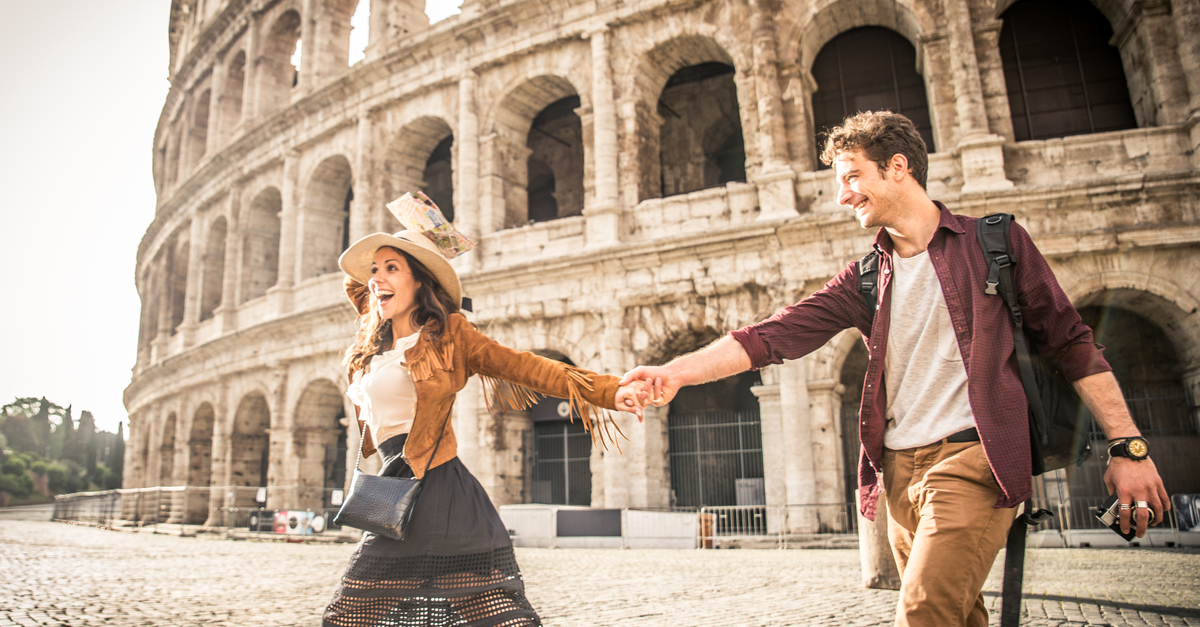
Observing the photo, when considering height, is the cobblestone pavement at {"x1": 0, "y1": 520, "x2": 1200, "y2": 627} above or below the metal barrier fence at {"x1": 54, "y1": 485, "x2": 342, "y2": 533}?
below

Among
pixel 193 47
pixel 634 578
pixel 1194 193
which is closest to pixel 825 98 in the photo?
pixel 1194 193

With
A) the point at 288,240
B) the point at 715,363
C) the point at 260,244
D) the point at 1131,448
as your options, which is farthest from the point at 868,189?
the point at 260,244

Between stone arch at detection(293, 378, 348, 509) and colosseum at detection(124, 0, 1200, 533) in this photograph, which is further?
stone arch at detection(293, 378, 348, 509)

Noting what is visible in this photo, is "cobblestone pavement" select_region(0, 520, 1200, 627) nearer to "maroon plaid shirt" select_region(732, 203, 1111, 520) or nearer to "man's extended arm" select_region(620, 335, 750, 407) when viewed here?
"man's extended arm" select_region(620, 335, 750, 407)

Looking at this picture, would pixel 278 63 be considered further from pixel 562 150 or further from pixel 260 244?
pixel 562 150

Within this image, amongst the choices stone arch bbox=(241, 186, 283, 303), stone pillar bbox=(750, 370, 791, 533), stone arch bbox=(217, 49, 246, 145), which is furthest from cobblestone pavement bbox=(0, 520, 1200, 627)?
stone arch bbox=(217, 49, 246, 145)

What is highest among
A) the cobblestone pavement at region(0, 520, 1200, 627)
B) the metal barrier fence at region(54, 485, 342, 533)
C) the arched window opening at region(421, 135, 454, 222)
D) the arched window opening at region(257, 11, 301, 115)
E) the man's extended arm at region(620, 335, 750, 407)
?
the arched window opening at region(257, 11, 301, 115)

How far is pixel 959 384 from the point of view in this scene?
1.99m

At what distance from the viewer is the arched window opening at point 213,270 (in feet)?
64.8

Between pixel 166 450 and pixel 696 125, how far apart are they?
17329 millimetres

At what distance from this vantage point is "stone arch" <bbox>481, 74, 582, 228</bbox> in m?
13.6

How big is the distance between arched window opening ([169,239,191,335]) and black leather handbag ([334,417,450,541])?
75.6ft

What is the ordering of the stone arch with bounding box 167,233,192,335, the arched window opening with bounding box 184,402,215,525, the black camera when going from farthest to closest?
the stone arch with bounding box 167,233,192,335 < the arched window opening with bounding box 184,402,215,525 < the black camera

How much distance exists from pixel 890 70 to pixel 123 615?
1223 cm
